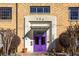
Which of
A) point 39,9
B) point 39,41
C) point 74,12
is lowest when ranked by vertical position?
point 39,41

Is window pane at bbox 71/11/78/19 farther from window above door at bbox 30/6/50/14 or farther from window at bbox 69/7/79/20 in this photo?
window above door at bbox 30/6/50/14

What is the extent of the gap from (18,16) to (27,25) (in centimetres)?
157

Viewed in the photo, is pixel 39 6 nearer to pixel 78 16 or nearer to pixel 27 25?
pixel 27 25

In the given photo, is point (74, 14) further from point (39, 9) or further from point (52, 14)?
point (39, 9)

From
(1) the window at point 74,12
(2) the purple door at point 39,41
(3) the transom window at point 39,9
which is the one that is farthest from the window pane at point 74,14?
(2) the purple door at point 39,41

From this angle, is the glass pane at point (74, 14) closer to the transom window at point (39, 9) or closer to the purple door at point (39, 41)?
the transom window at point (39, 9)

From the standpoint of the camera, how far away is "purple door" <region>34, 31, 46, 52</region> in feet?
122

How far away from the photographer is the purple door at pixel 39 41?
3716cm

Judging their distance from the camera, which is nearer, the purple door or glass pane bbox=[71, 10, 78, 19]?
glass pane bbox=[71, 10, 78, 19]

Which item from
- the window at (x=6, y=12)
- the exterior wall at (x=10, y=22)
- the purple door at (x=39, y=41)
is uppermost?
the window at (x=6, y=12)

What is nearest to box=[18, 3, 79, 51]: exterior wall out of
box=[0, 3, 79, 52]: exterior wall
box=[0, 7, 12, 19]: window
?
box=[0, 3, 79, 52]: exterior wall

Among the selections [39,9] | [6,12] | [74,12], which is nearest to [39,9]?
[39,9]

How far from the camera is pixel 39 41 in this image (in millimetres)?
37812

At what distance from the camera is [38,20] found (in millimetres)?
36094
